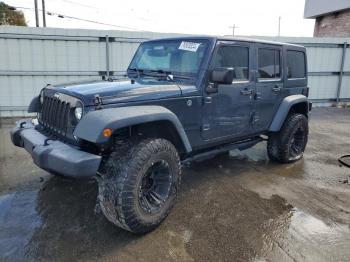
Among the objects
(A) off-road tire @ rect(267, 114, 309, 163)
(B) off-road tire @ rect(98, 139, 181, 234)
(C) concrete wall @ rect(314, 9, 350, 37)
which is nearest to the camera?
(B) off-road tire @ rect(98, 139, 181, 234)

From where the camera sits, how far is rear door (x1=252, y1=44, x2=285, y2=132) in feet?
13.6

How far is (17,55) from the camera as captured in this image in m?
7.72

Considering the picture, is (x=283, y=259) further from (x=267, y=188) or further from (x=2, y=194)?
(x=2, y=194)

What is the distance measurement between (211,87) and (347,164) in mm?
2997

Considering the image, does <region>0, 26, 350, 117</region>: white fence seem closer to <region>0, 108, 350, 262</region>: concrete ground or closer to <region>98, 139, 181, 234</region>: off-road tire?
<region>0, 108, 350, 262</region>: concrete ground

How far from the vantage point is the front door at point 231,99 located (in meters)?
3.50

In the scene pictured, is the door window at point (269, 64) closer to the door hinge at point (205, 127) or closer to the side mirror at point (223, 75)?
the side mirror at point (223, 75)

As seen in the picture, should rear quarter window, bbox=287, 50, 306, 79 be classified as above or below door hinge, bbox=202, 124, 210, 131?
above

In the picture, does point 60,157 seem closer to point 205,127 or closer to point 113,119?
point 113,119

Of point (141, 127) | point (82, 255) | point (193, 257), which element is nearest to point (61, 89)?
point (141, 127)

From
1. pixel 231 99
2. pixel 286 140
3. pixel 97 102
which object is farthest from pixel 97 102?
pixel 286 140

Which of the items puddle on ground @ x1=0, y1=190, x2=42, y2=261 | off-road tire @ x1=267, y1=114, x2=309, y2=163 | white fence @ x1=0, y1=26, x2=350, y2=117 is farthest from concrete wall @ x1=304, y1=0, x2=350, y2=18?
puddle on ground @ x1=0, y1=190, x2=42, y2=261

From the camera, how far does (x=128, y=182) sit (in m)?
2.54

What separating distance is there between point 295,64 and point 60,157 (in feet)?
13.1
